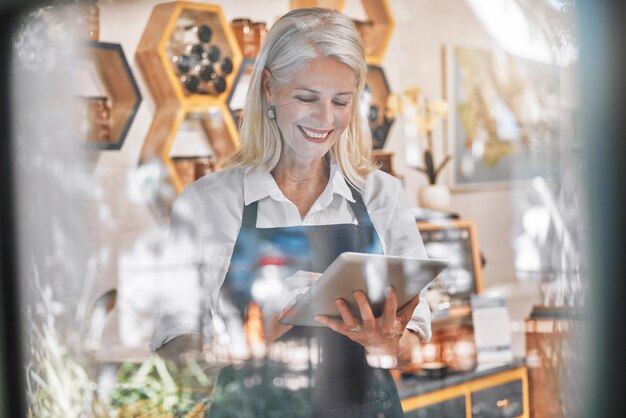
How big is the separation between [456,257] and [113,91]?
0.64 meters

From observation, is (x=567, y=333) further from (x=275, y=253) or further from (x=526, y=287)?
(x=275, y=253)

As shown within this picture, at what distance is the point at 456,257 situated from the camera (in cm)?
112

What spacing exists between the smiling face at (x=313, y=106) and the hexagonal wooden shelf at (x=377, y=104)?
0.03 meters

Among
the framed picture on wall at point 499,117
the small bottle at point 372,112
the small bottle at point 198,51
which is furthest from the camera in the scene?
the small bottle at point 198,51

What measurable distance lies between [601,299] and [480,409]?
0.82 ft

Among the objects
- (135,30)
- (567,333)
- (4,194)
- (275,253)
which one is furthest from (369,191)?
(4,194)

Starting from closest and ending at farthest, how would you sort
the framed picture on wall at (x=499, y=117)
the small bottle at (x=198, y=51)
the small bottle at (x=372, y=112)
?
the framed picture on wall at (x=499, y=117) → the small bottle at (x=372, y=112) → the small bottle at (x=198, y=51)

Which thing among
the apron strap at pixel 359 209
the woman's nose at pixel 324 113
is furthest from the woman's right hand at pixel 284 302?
the woman's nose at pixel 324 113

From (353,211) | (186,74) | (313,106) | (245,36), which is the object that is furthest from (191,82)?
(353,211)

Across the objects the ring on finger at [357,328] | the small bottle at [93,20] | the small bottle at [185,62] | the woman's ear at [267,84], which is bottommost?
the ring on finger at [357,328]

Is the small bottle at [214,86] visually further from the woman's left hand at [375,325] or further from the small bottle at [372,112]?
the woman's left hand at [375,325]

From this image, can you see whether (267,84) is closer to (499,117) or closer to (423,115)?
(423,115)

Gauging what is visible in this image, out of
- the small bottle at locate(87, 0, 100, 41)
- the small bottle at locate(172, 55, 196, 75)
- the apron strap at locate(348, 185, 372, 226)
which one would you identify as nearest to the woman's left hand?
the apron strap at locate(348, 185, 372, 226)

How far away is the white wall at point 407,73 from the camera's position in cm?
112
